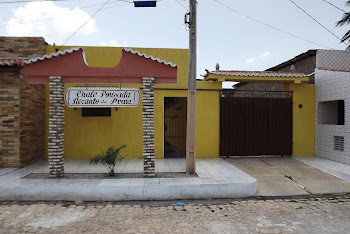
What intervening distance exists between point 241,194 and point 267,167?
3.21 m

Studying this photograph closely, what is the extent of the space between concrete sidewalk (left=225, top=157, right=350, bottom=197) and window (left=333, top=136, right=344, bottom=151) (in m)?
1.72

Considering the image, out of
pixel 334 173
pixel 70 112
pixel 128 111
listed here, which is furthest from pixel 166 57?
pixel 334 173

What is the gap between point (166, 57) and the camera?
1046 centimetres

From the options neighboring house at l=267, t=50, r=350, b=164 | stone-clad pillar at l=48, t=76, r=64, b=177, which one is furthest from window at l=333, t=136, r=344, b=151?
stone-clad pillar at l=48, t=76, r=64, b=177

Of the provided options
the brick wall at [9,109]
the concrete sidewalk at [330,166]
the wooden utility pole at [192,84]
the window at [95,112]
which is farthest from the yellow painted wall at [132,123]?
the concrete sidewalk at [330,166]

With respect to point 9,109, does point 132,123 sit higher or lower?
lower

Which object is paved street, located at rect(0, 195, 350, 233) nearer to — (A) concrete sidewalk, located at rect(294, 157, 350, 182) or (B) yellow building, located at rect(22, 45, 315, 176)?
(A) concrete sidewalk, located at rect(294, 157, 350, 182)

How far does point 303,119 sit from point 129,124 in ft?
25.6

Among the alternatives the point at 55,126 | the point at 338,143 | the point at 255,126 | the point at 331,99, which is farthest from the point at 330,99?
the point at 55,126

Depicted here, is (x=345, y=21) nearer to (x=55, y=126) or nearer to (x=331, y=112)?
(x=331, y=112)

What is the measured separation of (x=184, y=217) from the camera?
5137 millimetres

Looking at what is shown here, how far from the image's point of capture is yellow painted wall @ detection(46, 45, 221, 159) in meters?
9.98

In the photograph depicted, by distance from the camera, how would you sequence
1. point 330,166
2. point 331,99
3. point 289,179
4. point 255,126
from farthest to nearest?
point 255,126 < point 331,99 < point 330,166 < point 289,179

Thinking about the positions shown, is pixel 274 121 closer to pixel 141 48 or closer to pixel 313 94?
pixel 313 94
